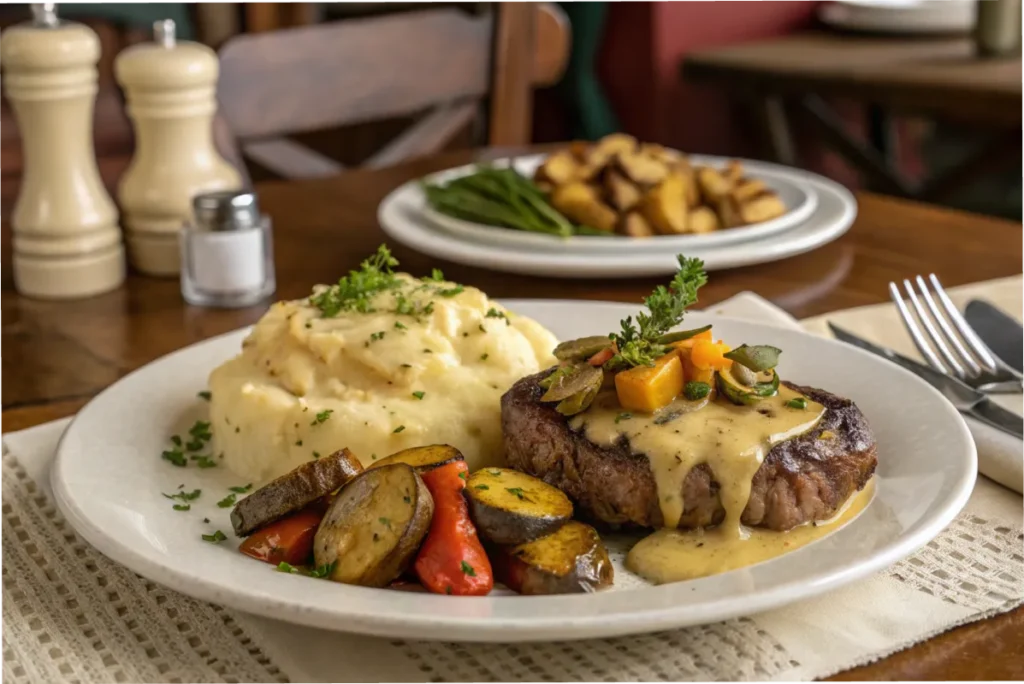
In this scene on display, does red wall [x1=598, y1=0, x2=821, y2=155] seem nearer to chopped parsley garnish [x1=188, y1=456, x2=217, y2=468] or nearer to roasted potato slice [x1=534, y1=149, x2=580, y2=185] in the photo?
roasted potato slice [x1=534, y1=149, x2=580, y2=185]

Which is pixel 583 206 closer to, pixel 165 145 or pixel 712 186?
pixel 712 186

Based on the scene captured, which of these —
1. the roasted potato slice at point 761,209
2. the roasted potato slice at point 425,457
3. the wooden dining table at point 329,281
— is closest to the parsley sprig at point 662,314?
the roasted potato slice at point 425,457

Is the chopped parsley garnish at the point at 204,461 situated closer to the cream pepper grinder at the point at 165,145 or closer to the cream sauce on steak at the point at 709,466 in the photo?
the cream sauce on steak at the point at 709,466

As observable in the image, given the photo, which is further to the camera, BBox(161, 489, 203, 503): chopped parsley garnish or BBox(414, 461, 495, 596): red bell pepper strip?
BBox(161, 489, 203, 503): chopped parsley garnish

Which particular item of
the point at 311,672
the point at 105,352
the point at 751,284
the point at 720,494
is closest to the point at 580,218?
the point at 751,284

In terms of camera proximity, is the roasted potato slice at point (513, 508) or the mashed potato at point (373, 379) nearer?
the roasted potato slice at point (513, 508)

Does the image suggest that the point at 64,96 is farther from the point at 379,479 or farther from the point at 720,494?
the point at 720,494

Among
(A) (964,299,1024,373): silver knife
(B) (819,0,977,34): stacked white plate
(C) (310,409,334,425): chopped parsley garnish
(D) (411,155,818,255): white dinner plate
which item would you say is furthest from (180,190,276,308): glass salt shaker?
(B) (819,0,977,34): stacked white plate
